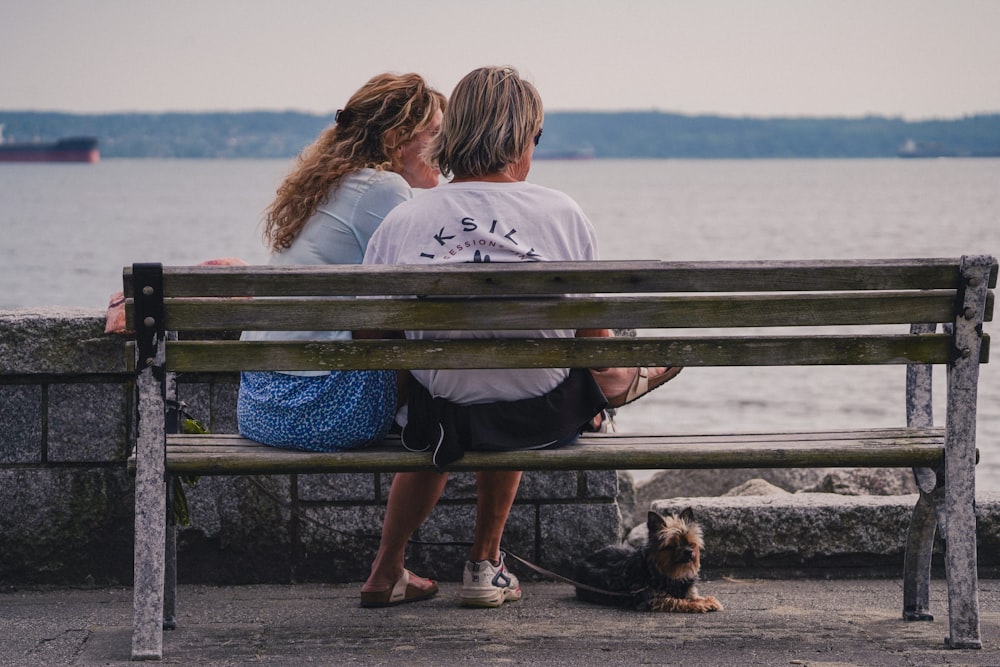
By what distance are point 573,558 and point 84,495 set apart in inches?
68.0

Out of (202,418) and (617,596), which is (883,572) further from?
(202,418)

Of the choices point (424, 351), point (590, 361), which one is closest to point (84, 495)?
point (424, 351)

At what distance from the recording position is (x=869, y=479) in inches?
266

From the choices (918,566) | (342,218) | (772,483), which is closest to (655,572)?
(918,566)

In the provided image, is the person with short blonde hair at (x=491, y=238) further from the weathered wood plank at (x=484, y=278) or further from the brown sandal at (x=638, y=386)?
the weathered wood plank at (x=484, y=278)

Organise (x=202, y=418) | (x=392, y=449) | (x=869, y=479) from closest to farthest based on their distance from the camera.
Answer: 1. (x=392, y=449)
2. (x=202, y=418)
3. (x=869, y=479)

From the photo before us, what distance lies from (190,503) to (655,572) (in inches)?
64.9

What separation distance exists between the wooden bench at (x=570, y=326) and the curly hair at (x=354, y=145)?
0.63m

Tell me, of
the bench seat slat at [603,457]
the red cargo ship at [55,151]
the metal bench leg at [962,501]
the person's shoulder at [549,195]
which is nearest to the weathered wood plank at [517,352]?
the metal bench leg at [962,501]

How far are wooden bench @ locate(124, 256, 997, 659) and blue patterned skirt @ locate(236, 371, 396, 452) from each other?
0.21m

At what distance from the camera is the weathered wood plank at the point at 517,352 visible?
367 cm

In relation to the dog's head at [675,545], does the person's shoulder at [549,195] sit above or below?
above

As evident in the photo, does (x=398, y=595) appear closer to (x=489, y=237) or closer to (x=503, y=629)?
(x=503, y=629)

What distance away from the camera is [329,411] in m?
4.04
